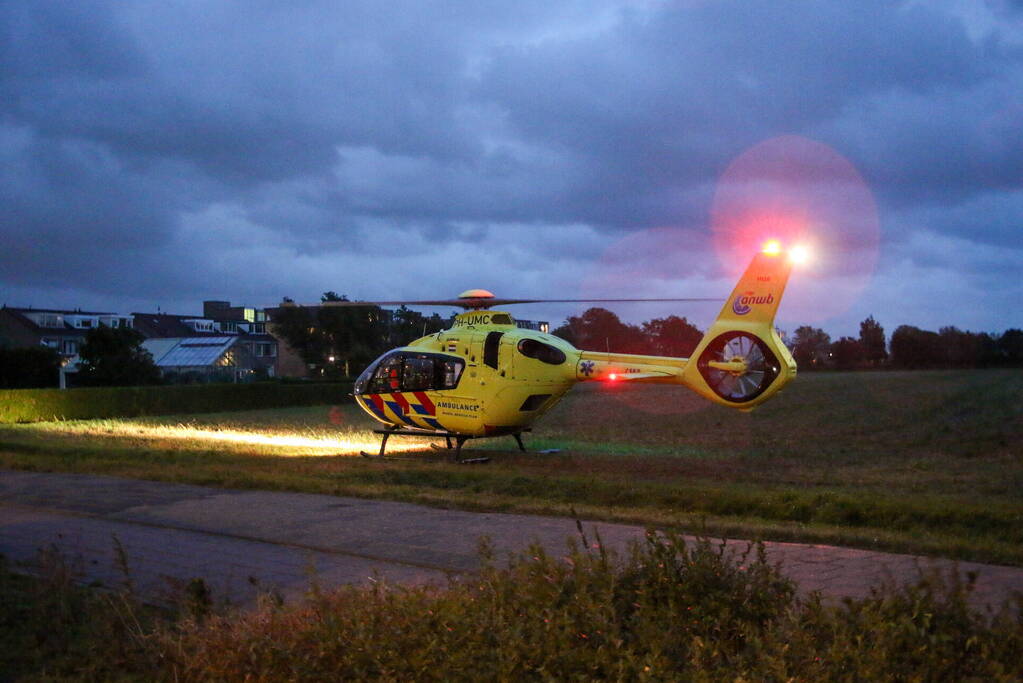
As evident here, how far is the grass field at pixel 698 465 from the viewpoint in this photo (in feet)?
38.7

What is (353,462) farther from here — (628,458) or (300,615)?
(300,615)

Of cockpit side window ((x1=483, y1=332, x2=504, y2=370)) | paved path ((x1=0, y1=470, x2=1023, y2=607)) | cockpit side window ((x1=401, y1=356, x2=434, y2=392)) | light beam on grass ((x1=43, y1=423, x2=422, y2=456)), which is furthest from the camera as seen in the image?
light beam on grass ((x1=43, y1=423, x2=422, y2=456))

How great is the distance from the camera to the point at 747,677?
4.76 metres

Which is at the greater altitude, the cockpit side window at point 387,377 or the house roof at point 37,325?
the house roof at point 37,325

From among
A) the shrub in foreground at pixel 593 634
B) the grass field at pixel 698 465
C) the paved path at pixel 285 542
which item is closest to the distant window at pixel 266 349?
the grass field at pixel 698 465

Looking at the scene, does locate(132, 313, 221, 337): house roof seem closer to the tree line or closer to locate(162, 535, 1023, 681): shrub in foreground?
the tree line

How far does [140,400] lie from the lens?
142 feet

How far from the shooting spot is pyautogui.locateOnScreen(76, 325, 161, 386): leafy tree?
54594 millimetres

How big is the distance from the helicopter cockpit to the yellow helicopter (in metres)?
0.02

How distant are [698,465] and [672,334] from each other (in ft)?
166

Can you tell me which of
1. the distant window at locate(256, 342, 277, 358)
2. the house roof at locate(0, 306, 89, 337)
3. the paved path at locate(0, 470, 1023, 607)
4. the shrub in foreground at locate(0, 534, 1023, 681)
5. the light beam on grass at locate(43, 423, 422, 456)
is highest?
the house roof at locate(0, 306, 89, 337)

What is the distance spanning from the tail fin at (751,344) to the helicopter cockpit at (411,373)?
20.7 feet

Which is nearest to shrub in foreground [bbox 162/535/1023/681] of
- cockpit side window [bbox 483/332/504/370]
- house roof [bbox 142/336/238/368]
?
cockpit side window [bbox 483/332/504/370]

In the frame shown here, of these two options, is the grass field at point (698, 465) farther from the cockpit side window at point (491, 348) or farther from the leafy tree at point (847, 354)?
the leafy tree at point (847, 354)
